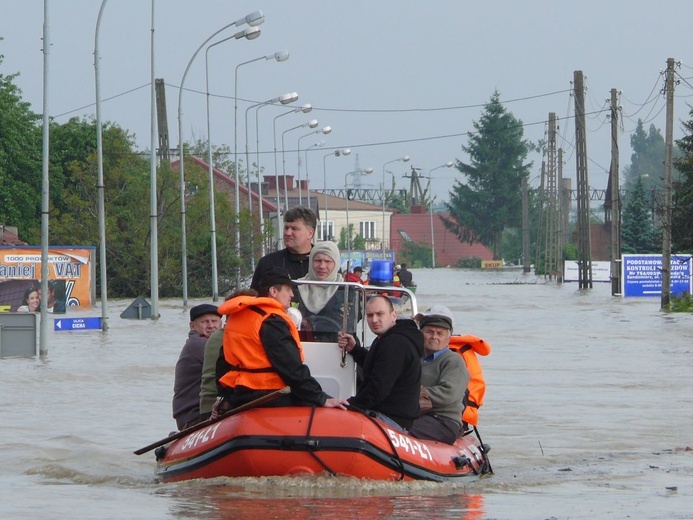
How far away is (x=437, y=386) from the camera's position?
11.9 m

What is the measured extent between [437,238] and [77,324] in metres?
138

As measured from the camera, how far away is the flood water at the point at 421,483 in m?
11.0

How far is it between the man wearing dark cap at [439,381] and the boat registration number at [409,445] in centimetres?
18

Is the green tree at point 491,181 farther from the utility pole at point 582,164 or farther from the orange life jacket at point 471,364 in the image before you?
the orange life jacket at point 471,364

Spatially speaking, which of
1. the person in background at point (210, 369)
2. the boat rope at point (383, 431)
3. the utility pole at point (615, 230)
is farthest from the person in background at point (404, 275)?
the boat rope at point (383, 431)

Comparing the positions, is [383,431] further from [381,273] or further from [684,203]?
[684,203]

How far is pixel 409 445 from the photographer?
37.4ft

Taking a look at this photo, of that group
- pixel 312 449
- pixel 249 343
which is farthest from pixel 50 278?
pixel 249 343

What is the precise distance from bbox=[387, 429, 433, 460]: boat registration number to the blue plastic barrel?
4.72ft

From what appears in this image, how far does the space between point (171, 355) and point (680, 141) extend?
26562 millimetres

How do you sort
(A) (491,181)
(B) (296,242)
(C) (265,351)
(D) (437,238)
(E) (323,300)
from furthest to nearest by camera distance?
(D) (437,238)
(A) (491,181)
(B) (296,242)
(E) (323,300)
(C) (265,351)

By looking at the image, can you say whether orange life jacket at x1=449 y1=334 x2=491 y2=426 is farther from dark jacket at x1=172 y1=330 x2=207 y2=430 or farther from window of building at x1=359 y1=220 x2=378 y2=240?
window of building at x1=359 y1=220 x2=378 y2=240

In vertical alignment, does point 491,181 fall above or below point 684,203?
above

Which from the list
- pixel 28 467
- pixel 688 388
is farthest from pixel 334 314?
pixel 688 388
